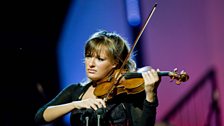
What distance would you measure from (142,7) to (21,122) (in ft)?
4.48

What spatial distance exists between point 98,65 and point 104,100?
0.17 meters

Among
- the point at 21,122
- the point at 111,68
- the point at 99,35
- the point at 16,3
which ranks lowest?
the point at 21,122

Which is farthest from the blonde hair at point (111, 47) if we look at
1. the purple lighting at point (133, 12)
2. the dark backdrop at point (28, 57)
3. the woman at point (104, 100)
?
the dark backdrop at point (28, 57)

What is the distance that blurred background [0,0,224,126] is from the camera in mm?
2861

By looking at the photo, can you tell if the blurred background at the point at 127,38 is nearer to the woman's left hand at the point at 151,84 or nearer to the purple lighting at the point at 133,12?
the purple lighting at the point at 133,12

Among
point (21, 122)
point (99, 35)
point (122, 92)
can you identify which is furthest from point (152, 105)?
point (21, 122)

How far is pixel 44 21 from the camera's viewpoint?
344 cm

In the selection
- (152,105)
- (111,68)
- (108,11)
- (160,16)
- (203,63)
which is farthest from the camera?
(108,11)

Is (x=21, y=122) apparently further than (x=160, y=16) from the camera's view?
Yes

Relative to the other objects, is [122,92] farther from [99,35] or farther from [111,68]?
[99,35]

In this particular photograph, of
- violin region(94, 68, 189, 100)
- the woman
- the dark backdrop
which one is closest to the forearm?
the woman

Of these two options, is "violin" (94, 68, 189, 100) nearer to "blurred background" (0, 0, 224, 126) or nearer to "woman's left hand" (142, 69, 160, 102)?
"woman's left hand" (142, 69, 160, 102)

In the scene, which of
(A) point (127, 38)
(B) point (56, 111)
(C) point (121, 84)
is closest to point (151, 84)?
(C) point (121, 84)

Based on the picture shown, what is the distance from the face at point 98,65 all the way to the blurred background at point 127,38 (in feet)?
3.44
